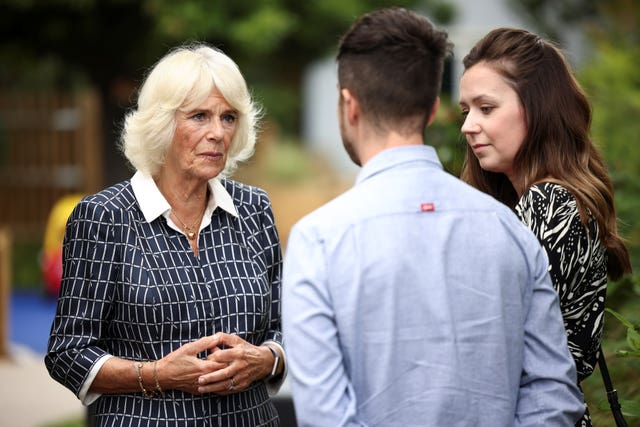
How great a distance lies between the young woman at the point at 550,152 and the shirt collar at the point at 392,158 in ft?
1.93

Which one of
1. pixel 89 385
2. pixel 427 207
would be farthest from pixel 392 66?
pixel 89 385

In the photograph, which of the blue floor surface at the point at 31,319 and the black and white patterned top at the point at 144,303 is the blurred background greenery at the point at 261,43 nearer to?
the blue floor surface at the point at 31,319

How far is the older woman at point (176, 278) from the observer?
3.54 meters

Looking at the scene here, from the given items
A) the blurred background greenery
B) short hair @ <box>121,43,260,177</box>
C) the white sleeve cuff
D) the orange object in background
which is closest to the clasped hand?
the white sleeve cuff

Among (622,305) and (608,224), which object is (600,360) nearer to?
(608,224)

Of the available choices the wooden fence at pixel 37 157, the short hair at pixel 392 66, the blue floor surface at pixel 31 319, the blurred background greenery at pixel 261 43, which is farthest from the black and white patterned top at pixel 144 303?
the wooden fence at pixel 37 157

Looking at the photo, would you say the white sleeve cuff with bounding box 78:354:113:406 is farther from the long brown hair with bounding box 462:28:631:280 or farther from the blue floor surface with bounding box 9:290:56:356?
the blue floor surface with bounding box 9:290:56:356

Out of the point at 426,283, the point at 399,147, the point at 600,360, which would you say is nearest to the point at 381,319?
the point at 426,283

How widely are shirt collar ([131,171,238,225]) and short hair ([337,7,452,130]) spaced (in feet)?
3.85

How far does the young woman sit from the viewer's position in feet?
10.5

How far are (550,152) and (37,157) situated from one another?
2024 cm

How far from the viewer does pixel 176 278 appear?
3.64 m

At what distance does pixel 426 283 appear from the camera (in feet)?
8.76

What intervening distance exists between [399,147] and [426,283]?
35cm
